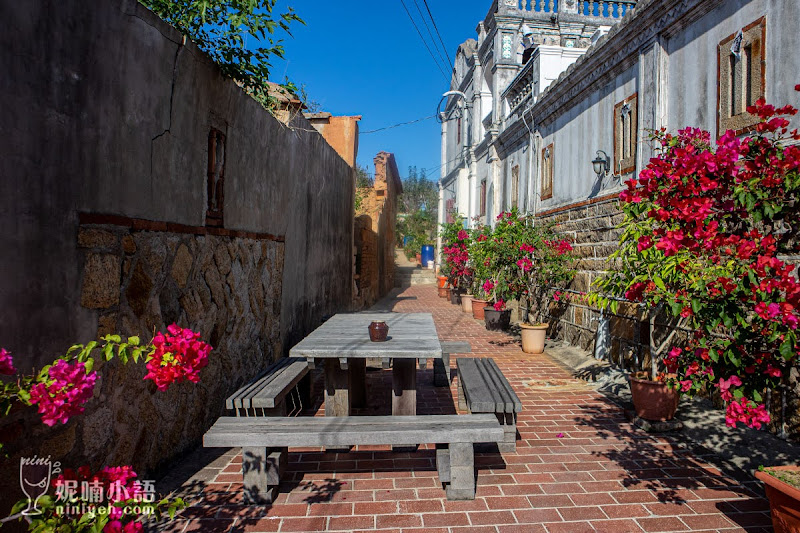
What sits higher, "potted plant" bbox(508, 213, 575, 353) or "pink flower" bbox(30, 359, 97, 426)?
"potted plant" bbox(508, 213, 575, 353)

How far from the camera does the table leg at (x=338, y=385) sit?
4289 millimetres

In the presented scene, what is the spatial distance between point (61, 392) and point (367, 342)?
255cm

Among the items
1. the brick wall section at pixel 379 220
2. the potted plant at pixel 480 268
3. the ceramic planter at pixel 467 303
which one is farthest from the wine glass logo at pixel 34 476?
the ceramic planter at pixel 467 303

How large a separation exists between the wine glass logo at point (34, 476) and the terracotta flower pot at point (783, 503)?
11.3 feet

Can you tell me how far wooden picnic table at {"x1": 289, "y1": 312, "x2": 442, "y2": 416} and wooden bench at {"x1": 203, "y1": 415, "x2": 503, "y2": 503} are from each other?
1.99 ft

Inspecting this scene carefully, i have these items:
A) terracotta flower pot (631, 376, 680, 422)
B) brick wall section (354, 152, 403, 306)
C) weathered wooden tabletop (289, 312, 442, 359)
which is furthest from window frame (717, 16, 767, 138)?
brick wall section (354, 152, 403, 306)

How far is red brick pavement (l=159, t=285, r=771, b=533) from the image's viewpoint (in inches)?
113

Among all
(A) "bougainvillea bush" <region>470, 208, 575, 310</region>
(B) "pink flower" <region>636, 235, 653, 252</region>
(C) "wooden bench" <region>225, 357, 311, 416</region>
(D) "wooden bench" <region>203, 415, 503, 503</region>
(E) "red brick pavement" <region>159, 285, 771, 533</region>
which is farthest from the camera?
Answer: (A) "bougainvillea bush" <region>470, 208, 575, 310</region>

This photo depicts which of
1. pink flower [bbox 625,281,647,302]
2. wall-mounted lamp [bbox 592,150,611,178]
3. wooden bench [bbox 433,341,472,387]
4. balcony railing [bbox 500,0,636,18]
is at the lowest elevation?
wooden bench [bbox 433,341,472,387]

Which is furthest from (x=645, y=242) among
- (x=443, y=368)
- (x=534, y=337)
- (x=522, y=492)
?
(x=534, y=337)

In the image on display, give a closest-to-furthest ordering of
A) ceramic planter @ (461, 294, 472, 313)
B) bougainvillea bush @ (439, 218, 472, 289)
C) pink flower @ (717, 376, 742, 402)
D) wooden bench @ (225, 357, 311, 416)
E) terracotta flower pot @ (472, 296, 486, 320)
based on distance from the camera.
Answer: pink flower @ (717, 376, 742, 402), wooden bench @ (225, 357, 311, 416), terracotta flower pot @ (472, 296, 486, 320), ceramic planter @ (461, 294, 472, 313), bougainvillea bush @ (439, 218, 472, 289)

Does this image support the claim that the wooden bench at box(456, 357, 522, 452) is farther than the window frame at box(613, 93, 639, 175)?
No

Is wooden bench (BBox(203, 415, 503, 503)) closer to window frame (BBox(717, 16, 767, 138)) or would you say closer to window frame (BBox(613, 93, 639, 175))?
window frame (BBox(717, 16, 767, 138))

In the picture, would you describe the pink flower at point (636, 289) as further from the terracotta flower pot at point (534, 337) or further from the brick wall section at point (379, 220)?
the brick wall section at point (379, 220)
